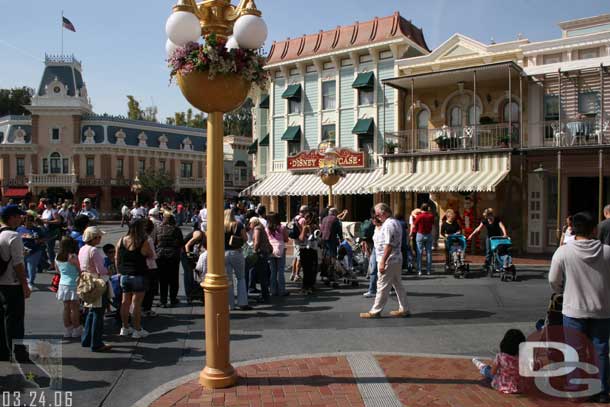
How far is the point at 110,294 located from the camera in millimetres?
6980

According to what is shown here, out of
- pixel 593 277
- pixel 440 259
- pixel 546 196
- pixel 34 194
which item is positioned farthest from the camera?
pixel 34 194

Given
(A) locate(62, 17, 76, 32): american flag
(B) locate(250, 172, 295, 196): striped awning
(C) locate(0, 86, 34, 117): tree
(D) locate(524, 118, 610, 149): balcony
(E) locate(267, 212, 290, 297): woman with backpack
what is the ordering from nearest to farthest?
(E) locate(267, 212, 290, 297): woman with backpack < (D) locate(524, 118, 610, 149): balcony < (B) locate(250, 172, 295, 196): striped awning < (A) locate(62, 17, 76, 32): american flag < (C) locate(0, 86, 34, 117): tree

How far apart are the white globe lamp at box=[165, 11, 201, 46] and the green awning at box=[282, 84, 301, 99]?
70.9 feet

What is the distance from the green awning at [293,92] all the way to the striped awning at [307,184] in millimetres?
3927

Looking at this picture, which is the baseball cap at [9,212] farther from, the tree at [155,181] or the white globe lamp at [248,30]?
the tree at [155,181]

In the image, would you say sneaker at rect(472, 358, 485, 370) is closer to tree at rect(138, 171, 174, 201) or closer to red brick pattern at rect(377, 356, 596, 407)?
red brick pattern at rect(377, 356, 596, 407)

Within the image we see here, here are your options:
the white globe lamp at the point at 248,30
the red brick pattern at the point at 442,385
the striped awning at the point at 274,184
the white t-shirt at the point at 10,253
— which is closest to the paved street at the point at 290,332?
the red brick pattern at the point at 442,385

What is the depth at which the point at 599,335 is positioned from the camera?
4531mm

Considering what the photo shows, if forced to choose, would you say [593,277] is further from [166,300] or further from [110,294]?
[166,300]

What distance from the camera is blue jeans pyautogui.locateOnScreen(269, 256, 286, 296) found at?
33.2 ft

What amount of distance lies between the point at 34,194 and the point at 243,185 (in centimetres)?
2036

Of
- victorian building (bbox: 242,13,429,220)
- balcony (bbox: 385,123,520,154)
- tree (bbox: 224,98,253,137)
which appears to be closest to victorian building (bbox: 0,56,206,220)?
tree (bbox: 224,98,253,137)

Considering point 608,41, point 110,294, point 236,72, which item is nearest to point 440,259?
point 608,41

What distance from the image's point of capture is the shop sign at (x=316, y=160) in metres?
24.1
